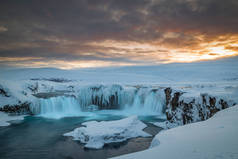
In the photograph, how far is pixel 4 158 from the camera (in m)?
7.79

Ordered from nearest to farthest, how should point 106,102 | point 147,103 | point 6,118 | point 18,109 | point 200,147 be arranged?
1. point 200,147
2. point 6,118
3. point 18,109
4. point 147,103
5. point 106,102

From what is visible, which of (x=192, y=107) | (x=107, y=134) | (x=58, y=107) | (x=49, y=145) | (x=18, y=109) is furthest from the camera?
(x=58, y=107)

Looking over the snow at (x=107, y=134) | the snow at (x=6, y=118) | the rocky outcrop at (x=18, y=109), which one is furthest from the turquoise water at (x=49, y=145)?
the rocky outcrop at (x=18, y=109)

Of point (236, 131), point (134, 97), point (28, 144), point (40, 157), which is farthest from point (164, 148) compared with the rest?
point (134, 97)

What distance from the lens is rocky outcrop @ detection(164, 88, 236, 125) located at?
853cm

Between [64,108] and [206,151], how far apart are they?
61.4ft

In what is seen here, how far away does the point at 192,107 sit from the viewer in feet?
33.2

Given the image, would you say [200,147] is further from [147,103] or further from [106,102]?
[106,102]

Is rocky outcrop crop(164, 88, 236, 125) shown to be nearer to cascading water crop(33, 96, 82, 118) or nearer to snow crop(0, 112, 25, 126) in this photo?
cascading water crop(33, 96, 82, 118)

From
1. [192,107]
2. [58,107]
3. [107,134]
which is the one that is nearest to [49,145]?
[107,134]

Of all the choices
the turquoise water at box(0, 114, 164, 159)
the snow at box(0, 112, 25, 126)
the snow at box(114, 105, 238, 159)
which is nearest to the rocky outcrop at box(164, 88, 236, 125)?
the turquoise water at box(0, 114, 164, 159)

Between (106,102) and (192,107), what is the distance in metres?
12.8

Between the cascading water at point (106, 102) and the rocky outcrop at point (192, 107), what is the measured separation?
5819mm

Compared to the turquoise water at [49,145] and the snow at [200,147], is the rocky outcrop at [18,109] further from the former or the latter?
the snow at [200,147]
